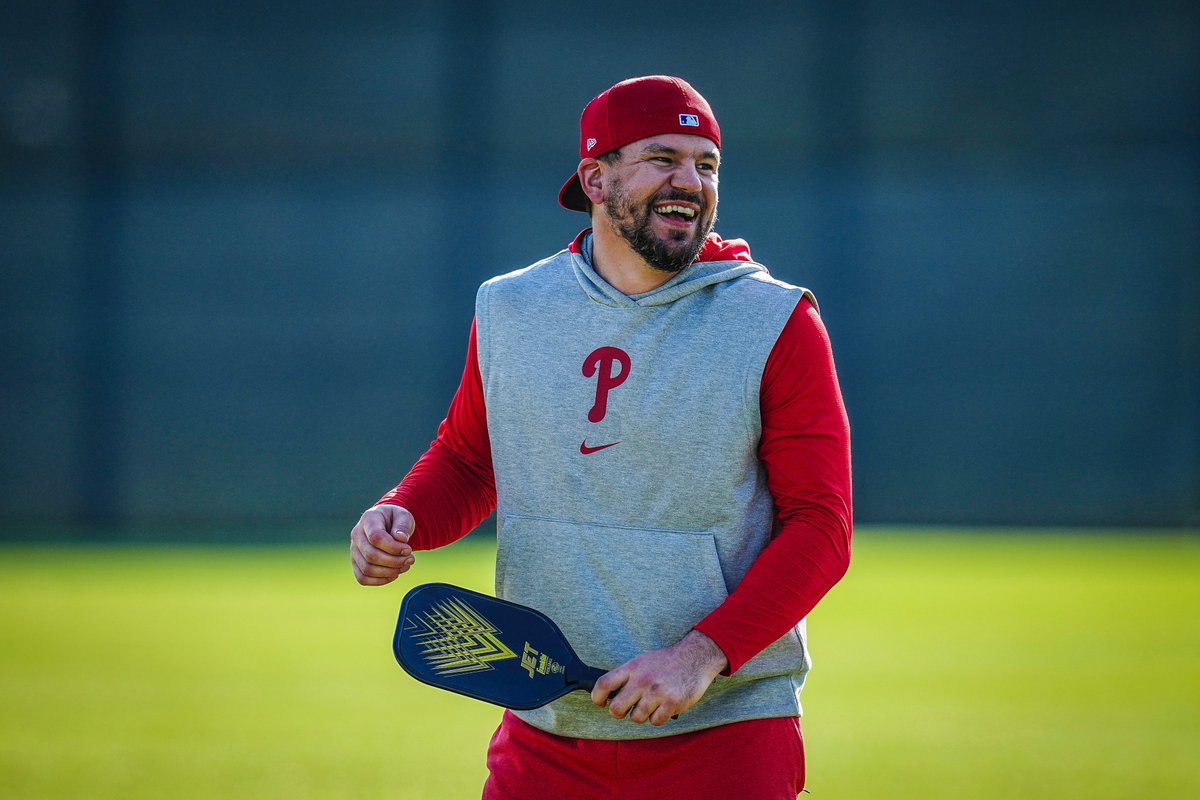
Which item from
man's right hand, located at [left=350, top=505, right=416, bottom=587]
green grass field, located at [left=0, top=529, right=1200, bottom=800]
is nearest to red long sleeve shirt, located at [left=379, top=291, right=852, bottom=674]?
man's right hand, located at [left=350, top=505, right=416, bottom=587]

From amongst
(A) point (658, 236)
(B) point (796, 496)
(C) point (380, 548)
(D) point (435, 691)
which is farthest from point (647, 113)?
(D) point (435, 691)

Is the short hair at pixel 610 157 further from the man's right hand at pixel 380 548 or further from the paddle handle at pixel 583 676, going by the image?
the paddle handle at pixel 583 676

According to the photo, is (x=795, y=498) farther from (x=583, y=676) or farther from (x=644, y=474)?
(x=583, y=676)

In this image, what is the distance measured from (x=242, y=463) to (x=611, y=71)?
451 cm

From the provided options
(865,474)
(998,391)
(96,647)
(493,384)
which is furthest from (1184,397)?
(493,384)

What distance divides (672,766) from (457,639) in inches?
16.1

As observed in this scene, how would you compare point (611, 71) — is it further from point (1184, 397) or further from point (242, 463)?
point (1184, 397)

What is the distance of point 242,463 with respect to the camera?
35.2 ft

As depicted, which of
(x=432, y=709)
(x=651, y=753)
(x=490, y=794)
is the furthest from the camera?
(x=432, y=709)

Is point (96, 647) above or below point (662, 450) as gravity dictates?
below

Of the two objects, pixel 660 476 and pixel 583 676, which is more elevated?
pixel 660 476

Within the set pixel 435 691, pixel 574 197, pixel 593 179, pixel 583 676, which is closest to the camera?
pixel 583 676

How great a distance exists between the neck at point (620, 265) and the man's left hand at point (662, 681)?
63 cm

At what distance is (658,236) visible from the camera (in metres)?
2.18
